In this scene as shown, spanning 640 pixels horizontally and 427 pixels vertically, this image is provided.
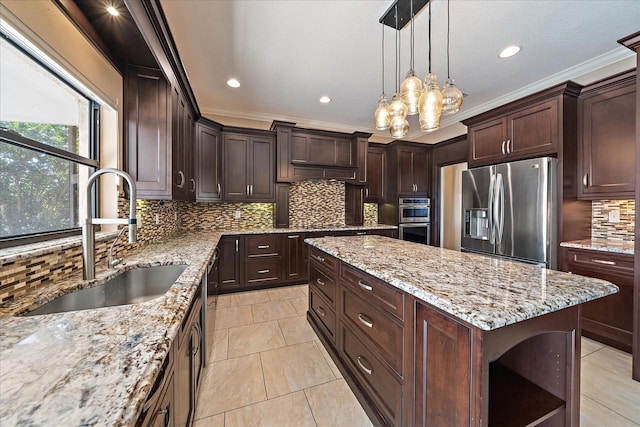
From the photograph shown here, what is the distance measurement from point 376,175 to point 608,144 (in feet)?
9.53

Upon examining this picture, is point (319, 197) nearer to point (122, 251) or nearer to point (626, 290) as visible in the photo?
point (122, 251)

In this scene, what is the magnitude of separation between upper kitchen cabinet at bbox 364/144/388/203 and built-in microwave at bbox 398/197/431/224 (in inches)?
15.0

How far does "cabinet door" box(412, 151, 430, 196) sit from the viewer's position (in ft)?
15.3

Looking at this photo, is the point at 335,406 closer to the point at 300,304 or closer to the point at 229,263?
the point at 300,304

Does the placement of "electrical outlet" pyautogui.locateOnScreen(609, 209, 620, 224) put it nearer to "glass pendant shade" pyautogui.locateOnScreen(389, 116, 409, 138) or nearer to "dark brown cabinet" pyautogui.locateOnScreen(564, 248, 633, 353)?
"dark brown cabinet" pyautogui.locateOnScreen(564, 248, 633, 353)

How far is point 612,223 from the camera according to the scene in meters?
2.50

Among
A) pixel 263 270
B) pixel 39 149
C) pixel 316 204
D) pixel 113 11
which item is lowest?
pixel 263 270

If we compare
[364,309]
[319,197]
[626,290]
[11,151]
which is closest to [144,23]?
[11,151]

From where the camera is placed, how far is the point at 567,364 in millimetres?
1043

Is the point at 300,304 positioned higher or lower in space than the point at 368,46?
lower

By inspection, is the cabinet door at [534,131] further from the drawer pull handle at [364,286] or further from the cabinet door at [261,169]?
the cabinet door at [261,169]

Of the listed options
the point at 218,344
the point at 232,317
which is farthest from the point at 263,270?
the point at 218,344

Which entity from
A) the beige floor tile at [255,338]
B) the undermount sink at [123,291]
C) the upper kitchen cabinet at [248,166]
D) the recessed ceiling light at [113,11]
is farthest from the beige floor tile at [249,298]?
the recessed ceiling light at [113,11]

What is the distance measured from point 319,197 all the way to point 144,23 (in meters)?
3.33
